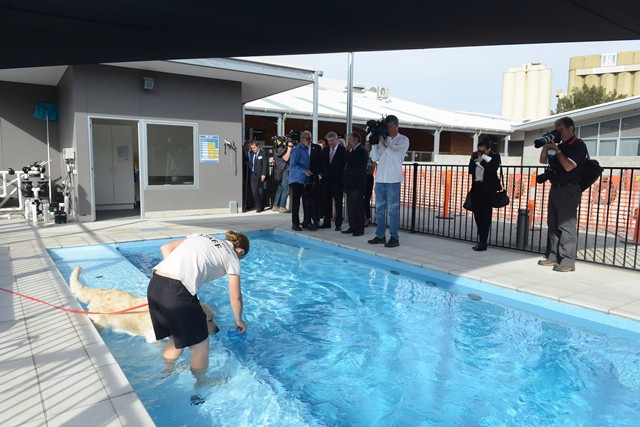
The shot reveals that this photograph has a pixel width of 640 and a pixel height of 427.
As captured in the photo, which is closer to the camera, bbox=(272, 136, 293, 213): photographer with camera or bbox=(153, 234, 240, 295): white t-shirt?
bbox=(153, 234, 240, 295): white t-shirt

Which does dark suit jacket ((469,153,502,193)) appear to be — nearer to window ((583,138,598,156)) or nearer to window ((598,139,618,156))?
window ((598,139,618,156))

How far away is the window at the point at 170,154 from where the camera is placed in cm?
981

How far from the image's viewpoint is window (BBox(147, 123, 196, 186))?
981 centimetres

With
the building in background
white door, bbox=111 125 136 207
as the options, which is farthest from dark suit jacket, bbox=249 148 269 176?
the building in background

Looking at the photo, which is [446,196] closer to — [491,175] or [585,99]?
[491,175]

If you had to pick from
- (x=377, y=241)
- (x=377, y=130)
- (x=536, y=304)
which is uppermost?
(x=377, y=130)

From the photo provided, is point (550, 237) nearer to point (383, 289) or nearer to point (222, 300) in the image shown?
point (383, 289)

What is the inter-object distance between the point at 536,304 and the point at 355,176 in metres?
3.83

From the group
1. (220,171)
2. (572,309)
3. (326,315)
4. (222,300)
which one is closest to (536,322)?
(572,309)

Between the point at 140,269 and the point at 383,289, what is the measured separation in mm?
3263

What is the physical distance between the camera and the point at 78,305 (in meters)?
3.74

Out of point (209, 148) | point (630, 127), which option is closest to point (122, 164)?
point (209, 148)

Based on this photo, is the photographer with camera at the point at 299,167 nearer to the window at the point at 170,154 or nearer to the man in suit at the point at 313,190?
the man in suit at the point at 313,190

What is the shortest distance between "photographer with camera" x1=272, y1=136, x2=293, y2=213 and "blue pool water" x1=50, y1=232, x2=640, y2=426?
5786 mm
